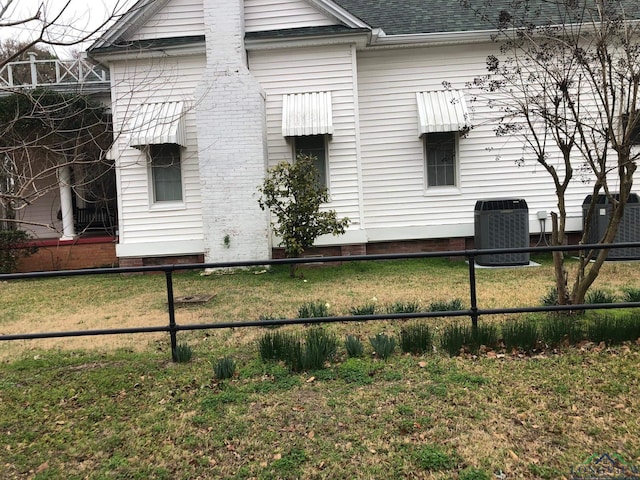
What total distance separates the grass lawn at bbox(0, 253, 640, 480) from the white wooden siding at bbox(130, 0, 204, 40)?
7.64 meters

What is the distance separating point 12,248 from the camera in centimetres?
1201

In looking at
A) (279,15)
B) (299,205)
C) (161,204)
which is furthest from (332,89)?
(161,204)

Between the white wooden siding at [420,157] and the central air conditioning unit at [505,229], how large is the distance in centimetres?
146

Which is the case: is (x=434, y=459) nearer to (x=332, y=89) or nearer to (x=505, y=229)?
(x=505, y=229)

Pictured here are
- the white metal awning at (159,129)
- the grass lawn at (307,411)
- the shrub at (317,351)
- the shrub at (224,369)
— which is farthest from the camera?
the white metal awning at (159,129)

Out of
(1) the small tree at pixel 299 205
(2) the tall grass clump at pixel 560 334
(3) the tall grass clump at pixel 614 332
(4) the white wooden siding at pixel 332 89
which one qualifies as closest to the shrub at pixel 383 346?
(2) the tall grass clump at pixel 560 334

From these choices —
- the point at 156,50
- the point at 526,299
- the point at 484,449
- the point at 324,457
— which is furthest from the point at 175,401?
the point at 156,50

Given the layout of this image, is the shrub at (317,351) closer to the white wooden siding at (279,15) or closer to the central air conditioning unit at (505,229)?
the central air conditioning unit at (505,229)

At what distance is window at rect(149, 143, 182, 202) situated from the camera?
38.0ft

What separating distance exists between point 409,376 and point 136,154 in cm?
922

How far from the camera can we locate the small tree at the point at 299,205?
978cm

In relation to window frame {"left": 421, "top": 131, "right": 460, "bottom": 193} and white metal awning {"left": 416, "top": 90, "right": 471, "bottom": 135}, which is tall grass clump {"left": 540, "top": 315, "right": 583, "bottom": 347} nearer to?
white metal awning {"left": 416, "top": 90, "right": 471, "bottom": 135}

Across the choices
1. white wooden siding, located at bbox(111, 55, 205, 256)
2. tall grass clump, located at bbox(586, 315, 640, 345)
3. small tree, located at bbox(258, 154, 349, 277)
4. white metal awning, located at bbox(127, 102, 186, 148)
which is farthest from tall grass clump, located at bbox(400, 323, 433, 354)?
white wooden siding, located at bbox(111, 55, 205, 256)

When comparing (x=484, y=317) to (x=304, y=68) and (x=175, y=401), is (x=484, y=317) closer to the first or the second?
(x=175, y=401)
